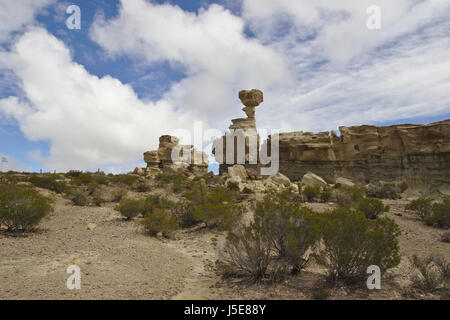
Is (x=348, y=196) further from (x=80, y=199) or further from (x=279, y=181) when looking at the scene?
(x=80, y=199)

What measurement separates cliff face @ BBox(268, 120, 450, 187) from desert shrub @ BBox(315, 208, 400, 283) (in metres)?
23.9

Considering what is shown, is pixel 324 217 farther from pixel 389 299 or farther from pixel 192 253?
pixel 192 253

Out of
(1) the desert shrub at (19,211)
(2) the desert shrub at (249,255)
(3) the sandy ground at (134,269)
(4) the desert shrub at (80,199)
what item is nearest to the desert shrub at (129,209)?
(3) the sandy ground at (134,269)

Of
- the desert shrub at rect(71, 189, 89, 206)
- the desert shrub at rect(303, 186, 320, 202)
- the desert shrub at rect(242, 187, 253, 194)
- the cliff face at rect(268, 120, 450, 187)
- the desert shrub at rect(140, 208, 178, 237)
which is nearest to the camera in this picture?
the desert shrub at rect(140, 208, 178, 237)

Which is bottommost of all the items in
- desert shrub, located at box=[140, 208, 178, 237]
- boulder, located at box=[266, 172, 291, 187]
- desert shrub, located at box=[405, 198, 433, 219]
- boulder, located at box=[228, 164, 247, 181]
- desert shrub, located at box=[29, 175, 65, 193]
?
desert shrub, located at box=[140, 208, 178, 237]

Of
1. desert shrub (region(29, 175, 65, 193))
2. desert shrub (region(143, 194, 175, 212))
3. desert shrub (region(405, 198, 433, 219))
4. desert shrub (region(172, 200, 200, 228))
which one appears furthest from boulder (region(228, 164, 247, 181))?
desert shrub (region(29, 175, 65, 193))

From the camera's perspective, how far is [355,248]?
4.91 m

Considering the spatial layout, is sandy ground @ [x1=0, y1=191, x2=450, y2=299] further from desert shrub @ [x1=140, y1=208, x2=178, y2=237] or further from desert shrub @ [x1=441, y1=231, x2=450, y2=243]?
desert shrub @ [x1=140, y1=208, x2=178, y2=237]

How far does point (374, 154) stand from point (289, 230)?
26.6 meters

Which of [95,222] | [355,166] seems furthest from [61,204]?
[355,166]

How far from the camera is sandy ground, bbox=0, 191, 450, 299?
4457mm

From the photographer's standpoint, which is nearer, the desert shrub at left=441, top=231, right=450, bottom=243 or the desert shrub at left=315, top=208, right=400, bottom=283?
the desert shrub at left=315, top=208, right=400, bottom=283

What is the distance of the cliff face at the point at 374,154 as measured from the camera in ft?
76.9

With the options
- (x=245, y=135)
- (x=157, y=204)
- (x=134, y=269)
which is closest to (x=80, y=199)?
(x=157, y=204)
